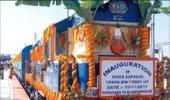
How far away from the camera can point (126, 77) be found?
8289 mm

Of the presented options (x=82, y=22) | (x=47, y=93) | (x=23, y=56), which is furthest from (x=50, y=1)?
(x=23, y=56)

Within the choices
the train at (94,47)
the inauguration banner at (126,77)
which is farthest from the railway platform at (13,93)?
the inauguration banner at (126,77)

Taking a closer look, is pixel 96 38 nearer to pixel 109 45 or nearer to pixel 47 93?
pixel 109 45

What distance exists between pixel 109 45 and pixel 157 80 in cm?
144

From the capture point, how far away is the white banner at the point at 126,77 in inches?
319

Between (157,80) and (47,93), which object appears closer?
(157,80)

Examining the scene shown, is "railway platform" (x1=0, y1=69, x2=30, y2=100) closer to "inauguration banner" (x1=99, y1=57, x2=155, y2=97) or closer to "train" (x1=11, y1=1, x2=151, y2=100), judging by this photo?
"train" (x1=11, y1=1, x2=151, y2=100)

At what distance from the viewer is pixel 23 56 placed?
2211 cm

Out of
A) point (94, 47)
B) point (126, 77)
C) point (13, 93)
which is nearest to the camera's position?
point (126, 77)

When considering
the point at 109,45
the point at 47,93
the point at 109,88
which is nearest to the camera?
the point at 109,88

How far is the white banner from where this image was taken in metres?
8.11

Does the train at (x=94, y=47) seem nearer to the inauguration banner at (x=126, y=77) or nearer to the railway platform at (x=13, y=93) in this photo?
the inauguration banner at (x=126, y=77)

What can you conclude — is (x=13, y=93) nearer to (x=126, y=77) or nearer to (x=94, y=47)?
(x=94, y=47)

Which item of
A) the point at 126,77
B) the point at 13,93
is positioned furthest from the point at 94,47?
the point at 13,93
